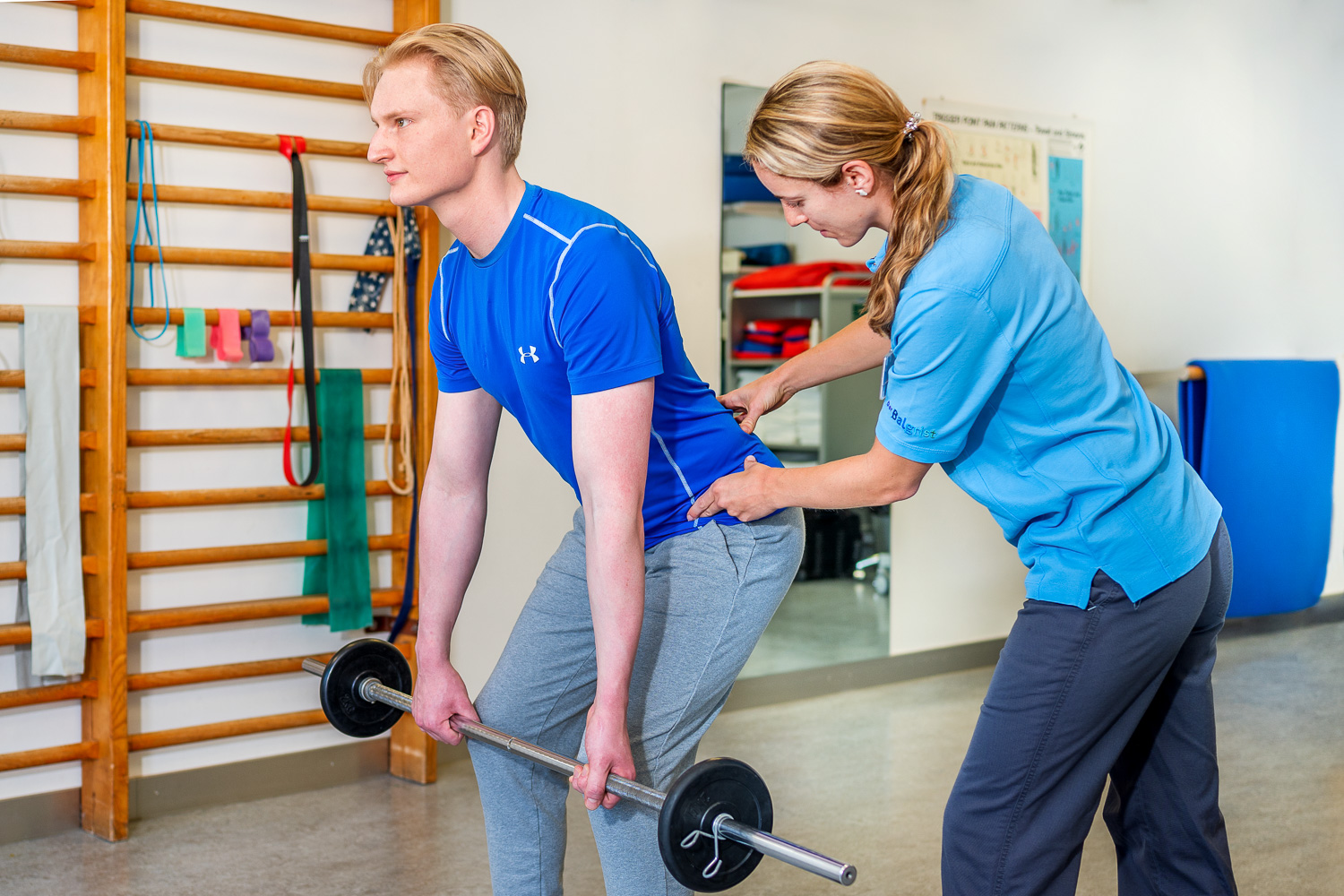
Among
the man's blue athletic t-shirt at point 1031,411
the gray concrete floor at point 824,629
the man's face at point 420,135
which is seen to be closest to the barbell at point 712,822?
the man's blue athletic t-shirt at point 1031,411

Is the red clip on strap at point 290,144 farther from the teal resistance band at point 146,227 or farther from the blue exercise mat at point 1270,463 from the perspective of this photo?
the blue exercise mat at point 1270,463

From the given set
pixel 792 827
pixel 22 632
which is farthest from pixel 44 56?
pixel 792 827

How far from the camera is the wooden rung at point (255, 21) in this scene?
2707 mm

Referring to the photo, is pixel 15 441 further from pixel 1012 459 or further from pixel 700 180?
pixel 1012 459

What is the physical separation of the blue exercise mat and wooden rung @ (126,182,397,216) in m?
3.21

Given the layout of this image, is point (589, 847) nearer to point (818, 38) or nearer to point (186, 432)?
point (186, 432)

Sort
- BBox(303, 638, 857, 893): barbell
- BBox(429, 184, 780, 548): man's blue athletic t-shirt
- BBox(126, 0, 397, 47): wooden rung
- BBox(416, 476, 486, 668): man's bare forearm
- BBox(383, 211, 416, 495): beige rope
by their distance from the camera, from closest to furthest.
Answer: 1. BBox(303, 638, 857, 893): barbell
2. BBox(429, 184, 780, 548): man's blue athletic t-shirt
3. BBox(416, 476, 486, 668): man's bare forearm
4. BBox(126, 0, 397, 47): wooden rung
5. BBox(383, 211, 416, 495): beige rope

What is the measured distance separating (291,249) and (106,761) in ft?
4.26

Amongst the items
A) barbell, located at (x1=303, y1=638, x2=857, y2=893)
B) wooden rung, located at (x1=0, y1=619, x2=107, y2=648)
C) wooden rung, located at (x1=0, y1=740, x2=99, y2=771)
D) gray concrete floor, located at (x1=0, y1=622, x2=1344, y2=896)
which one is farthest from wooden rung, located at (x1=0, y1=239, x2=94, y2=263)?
barbell, located at (x1=303, y1=638, x2=857, y2=893)

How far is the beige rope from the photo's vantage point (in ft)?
9.93

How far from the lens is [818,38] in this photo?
384 centimetres

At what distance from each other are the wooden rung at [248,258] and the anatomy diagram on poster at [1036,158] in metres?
2.05

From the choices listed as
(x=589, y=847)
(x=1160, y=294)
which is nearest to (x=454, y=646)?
(x=589, y=847)

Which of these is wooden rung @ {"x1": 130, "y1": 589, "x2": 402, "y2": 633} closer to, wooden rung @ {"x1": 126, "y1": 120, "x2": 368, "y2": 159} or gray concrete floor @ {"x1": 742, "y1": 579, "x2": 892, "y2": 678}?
wooden rung @ {"x1": 126, "y1": 120, "x2": 368, "y2": 159}
